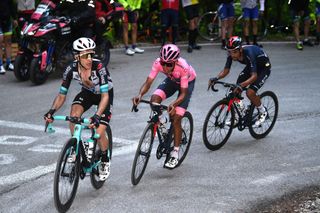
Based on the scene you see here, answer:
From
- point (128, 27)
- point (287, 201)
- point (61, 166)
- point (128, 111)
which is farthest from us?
point (128, 27)

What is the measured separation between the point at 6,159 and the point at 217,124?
309 cm

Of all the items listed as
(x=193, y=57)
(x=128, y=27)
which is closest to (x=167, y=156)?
(x=193, y=57)

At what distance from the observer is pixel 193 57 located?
54.6 ft

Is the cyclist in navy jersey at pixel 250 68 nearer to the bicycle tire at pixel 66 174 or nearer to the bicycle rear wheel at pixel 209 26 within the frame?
the bicycle tire at pixel 66 174

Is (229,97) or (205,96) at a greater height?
(229,97)

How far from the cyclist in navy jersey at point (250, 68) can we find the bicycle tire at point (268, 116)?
4.1 inches

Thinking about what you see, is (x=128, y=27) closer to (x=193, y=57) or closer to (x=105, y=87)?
(x=193, y=57)

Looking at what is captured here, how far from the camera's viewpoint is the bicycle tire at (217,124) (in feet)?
29.8

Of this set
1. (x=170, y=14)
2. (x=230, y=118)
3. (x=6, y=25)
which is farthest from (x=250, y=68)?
(x=170, y=14)

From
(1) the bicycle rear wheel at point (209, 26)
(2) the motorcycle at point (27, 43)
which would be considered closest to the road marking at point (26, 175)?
(2) the motorcycle at point (27, 43)

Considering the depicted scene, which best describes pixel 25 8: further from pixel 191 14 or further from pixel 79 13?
pixel 191 14

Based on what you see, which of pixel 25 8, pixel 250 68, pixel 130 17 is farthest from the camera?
pixel 130 17

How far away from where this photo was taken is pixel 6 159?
880 centimetres

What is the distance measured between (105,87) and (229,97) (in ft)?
8.63
